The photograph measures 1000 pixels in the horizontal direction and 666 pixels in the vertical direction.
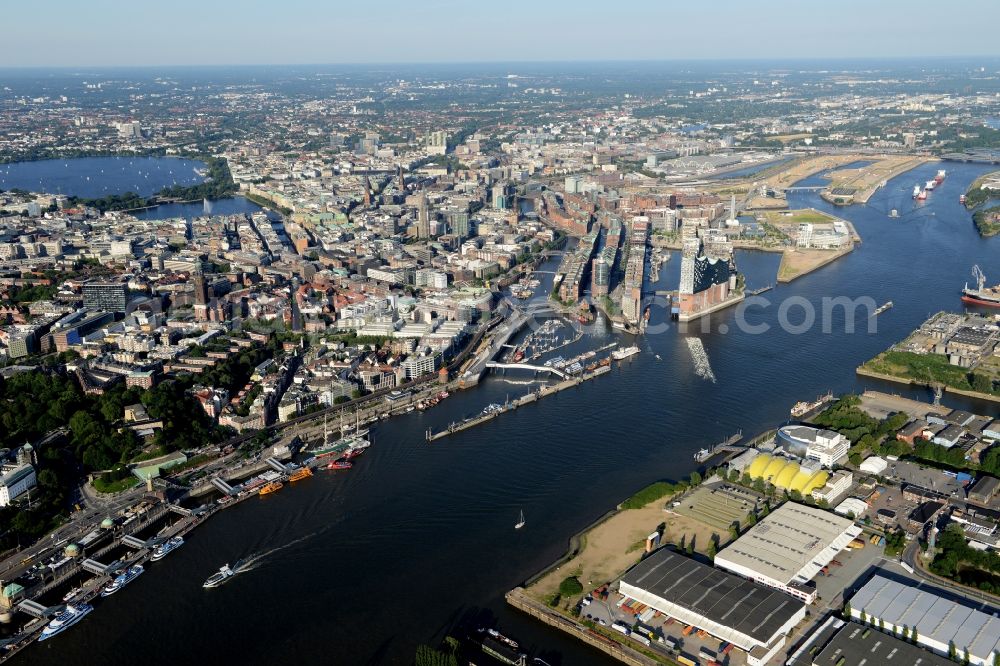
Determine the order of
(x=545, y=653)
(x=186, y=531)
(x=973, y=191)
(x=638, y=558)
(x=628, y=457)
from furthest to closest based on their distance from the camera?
(x=973, y=191) → (x=628, y=457) → (x=186, y=531) → (x=638, y=558) → (x=545, y=653)

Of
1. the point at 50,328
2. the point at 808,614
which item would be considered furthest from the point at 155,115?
the point at 808,614

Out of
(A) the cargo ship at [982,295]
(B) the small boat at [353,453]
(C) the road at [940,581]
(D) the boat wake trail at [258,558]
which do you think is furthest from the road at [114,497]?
(A) the cargo ship at [982,295]

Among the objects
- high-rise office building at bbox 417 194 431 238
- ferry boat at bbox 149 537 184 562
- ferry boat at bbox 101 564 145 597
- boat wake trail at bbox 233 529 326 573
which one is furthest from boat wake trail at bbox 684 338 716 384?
high-rise office building at bbox 417 194 431 238

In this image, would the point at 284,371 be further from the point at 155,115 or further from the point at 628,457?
the point at 155,115

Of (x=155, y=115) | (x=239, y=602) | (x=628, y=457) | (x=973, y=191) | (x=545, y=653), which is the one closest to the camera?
(x=545, y=653)

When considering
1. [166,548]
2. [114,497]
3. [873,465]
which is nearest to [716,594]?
[873,465]

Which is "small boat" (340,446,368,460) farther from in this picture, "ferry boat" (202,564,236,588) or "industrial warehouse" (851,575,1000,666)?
"industrial warehouse" (851,575,1000,666)
